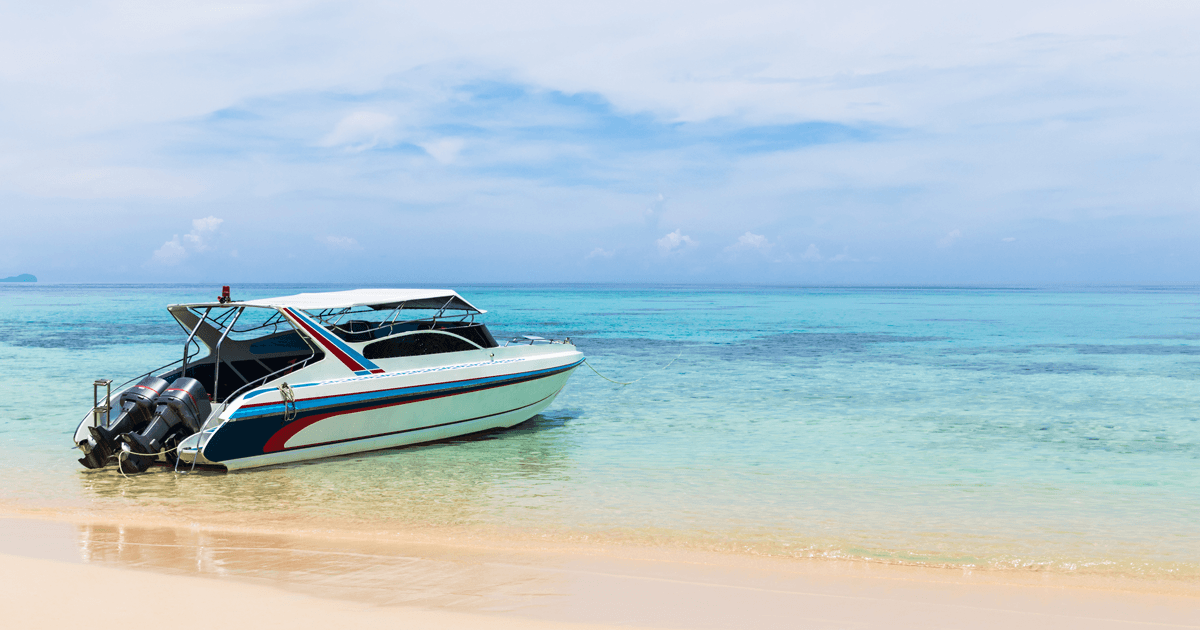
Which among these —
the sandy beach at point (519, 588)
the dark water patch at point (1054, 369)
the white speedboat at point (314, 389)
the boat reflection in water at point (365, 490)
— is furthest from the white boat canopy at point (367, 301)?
the dark water patch at point (1054, 369)

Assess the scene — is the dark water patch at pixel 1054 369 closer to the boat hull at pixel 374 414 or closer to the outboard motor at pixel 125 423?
the boat hull at pixel 374 414

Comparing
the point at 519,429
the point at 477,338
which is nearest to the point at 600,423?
the point at 519,429

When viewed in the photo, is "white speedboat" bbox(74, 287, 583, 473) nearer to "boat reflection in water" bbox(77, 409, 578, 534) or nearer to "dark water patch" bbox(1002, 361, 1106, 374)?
"boat reflection in water" bbox(77, 409, 578, 534)

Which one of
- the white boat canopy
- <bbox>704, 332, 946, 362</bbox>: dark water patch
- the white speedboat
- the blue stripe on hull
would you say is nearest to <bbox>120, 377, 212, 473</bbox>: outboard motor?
the white speedboat

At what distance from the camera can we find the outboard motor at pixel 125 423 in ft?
30.0

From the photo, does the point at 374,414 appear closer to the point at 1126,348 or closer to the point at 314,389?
the point at 314,389

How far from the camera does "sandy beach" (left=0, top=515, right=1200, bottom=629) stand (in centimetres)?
493

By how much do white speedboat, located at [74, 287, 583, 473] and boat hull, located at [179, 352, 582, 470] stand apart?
0.6 inches

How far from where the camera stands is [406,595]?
530cm

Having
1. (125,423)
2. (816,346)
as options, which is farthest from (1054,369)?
(125,423)

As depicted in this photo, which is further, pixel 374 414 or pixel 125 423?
pixel 374 414

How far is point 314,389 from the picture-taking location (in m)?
9.77

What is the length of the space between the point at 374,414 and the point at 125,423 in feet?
9.15

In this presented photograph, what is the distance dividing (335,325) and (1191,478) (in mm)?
11077
